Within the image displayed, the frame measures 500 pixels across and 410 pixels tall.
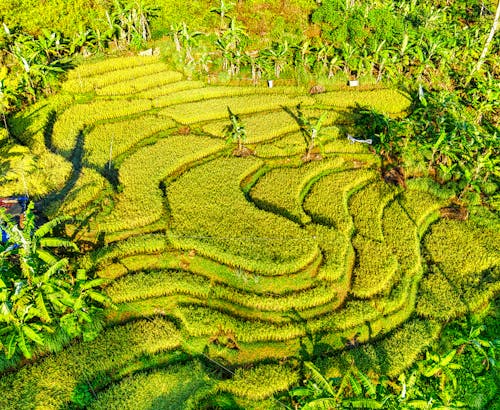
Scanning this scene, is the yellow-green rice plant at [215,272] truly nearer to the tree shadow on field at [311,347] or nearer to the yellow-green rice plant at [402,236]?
the tree shadow on field at [311,347]

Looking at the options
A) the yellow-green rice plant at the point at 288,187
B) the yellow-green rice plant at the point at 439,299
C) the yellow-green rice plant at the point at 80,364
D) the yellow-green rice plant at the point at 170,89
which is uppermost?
the yellow-green rice plant at the point at 170,89

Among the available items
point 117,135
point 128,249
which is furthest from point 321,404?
point 117,135

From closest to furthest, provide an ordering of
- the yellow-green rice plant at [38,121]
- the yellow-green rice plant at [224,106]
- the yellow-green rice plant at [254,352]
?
the yellow-green rice plant at [254,352] < the yellow-green rice plant at [38,121] < the yellow-green rice plant at [224,106]

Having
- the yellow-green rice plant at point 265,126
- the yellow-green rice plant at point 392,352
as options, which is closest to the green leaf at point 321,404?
the yellow-green rice plant at point 392,352

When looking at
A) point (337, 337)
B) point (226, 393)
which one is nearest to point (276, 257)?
point (337, 337)

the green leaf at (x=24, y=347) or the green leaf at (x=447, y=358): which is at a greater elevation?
the green leaf at (x=24, y=347)

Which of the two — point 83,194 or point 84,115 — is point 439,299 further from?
point 84,115

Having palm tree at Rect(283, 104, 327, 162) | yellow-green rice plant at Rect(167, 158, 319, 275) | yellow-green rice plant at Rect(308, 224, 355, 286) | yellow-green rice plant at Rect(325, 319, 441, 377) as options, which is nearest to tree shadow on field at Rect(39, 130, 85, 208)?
yellow-green rice plant at Rect(167, 158, 319, 275)

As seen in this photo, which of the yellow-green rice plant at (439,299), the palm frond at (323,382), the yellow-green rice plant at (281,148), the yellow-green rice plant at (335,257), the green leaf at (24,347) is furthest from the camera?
the yellow-green rice plant at (281,148)

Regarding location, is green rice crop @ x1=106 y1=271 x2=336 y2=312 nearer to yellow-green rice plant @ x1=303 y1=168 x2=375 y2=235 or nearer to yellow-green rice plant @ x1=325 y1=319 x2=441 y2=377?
yellow-green rice plant @ x1=325 y1=319 x2=441 y2=377
